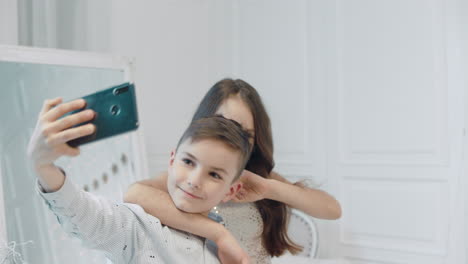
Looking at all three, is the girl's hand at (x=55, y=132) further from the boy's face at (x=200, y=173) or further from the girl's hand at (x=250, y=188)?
the girl's hand at (x=250, y=188)

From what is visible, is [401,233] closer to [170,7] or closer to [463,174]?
[463,174]

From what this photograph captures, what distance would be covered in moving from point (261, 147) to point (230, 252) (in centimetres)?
31

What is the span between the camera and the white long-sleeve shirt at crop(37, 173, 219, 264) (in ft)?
2.15

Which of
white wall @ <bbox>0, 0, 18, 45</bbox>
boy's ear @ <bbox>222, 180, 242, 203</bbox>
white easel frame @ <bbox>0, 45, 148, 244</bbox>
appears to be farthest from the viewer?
white wall @ <bbox>0, 0, 18, 45</bbox>

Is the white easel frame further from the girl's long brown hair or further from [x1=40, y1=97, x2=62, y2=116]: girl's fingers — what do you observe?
[x1=40, y1=97, x2=62, y2=116]: girl's fingers

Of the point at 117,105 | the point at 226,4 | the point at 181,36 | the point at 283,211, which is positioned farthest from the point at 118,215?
the point at 226,4

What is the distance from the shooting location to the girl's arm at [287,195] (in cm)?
97

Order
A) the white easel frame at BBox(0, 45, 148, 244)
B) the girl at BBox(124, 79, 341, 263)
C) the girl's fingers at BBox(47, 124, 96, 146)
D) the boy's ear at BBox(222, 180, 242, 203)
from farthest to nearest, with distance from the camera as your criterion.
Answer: the white easel frame at BBox(0, 45, 148, 244)
the girl at BBox(124, 79, 341, 263)
the boy's ear at BBox(222, 180, 242, 203)
the girl's fingers at BBox(47, 124, 96, 146)

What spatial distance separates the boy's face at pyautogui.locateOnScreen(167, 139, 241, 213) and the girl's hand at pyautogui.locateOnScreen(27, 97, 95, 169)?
22 cm

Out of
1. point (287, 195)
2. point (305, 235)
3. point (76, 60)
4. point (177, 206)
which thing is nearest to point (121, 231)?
point (177, 206)

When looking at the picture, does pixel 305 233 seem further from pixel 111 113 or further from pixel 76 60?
pixel 111 113

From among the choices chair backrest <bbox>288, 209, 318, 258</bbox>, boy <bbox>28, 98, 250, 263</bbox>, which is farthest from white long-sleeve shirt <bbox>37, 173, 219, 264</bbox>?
chair backrest <bbox>288, 209, 318, 258</bbox>

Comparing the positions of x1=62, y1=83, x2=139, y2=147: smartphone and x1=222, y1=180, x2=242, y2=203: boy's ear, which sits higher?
x1=62, y1=83, x2=139, y2=147: smartphone

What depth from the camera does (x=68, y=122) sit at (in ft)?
1.86
